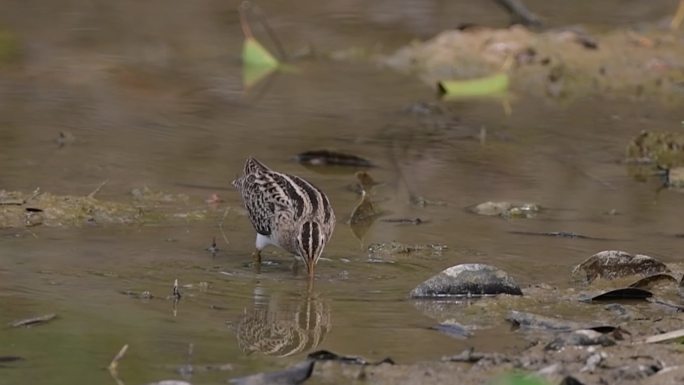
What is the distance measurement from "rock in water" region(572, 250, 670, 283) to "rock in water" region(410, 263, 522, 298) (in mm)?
623

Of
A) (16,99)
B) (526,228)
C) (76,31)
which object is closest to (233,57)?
(76,31)

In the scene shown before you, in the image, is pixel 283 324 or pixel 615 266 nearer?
pixel 283 324

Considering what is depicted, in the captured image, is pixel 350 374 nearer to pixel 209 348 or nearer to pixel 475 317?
pixel 209 348

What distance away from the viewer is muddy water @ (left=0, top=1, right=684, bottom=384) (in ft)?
25.5

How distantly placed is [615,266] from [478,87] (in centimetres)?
695

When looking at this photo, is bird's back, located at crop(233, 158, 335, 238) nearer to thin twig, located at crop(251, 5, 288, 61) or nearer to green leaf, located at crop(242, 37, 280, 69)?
green leaf, located at crop(242, 37, 280, 69)

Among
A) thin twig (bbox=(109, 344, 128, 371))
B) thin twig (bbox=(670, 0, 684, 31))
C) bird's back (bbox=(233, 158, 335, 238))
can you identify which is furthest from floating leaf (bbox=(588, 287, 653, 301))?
thin twig (bbox=(670, 0, 684, 31))

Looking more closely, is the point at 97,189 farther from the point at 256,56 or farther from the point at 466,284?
the point at 256,56

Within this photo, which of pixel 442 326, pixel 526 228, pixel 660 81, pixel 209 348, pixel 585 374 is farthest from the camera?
pixel 660 81

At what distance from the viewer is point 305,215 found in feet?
31.8

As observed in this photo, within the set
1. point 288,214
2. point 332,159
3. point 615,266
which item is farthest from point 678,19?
point 615,266

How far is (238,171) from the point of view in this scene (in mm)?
12031

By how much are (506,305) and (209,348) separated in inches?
68.5

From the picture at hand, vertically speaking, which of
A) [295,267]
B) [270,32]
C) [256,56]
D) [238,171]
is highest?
[270,32]
